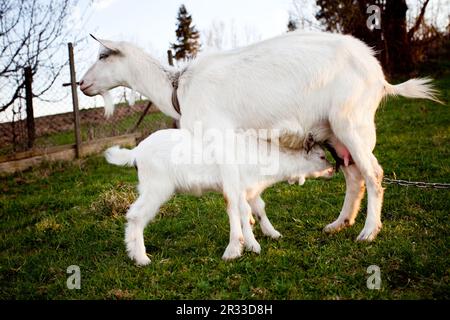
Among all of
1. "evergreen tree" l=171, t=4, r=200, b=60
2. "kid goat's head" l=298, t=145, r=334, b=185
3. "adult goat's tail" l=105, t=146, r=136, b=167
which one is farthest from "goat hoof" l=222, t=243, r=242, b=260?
"evergreen tree" l=171, t=4, r=200, b=60

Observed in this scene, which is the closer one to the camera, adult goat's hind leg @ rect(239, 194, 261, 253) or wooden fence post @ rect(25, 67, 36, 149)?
adult goat's hind leg @ rect(239, 194, 261, 253)

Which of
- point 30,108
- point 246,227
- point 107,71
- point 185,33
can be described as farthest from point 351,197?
point 185,33

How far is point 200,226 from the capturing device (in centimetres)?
429

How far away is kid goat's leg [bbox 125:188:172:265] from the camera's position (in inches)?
138

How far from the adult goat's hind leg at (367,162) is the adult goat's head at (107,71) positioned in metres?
2.13

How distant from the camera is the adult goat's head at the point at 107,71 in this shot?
429 cm

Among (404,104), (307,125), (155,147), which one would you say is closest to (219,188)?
(155,147)

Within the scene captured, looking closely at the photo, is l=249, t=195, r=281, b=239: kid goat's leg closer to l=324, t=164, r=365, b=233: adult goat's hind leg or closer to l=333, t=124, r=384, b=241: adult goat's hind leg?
l=324, t=164, r=365, b=233: adult goat's hind leg

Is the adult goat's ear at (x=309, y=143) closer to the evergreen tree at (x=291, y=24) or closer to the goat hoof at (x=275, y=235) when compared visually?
the goat hoof at (x=275, y=235)

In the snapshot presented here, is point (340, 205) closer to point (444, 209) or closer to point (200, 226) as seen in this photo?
point (444, 209)

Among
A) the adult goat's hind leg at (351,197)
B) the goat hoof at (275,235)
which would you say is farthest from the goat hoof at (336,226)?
the goat hoof at (275,235)

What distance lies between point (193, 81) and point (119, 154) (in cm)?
89

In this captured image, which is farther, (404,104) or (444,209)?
(404,104)

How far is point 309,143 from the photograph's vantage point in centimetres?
382
